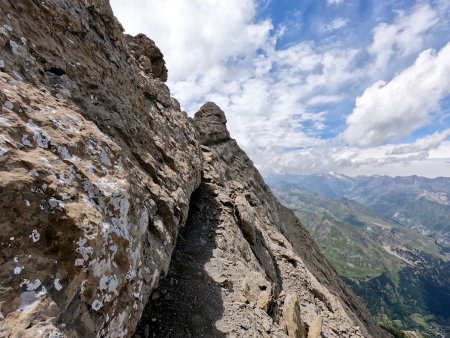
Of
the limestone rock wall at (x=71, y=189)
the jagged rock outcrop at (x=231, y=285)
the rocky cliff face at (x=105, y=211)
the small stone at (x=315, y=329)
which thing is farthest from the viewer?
the small stone at (x=315, y=329)

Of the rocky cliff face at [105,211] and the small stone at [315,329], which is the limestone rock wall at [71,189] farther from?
the small stone at [315,329]

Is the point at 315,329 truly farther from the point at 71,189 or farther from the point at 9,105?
the point at 9,105

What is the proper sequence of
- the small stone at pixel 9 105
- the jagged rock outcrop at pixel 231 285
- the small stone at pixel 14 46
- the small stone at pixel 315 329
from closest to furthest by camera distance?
the small stone at pixel 9 105 < the small stone at pixel 14 46 < the jagged rock outcrop at pixel 231 285 < the small stone at pixel 315 329

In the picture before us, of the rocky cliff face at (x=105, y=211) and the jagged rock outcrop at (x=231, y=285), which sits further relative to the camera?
the jagged rock outcrop at (x=231, y=285)

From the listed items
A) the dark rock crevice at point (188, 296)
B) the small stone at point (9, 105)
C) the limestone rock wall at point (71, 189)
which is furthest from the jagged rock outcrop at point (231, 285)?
the small stone at point (9, 105)

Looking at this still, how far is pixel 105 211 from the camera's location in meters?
10.0

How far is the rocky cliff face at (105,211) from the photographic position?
7863 millimetres

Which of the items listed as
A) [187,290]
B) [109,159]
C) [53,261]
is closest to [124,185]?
[109,159]

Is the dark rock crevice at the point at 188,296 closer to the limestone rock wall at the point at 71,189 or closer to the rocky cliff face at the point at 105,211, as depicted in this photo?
the rocky cliff face at the point at 105,211

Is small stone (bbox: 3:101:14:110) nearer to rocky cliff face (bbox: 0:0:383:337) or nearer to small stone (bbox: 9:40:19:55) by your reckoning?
rocky cliff face (bbox: 0:0:383:337)

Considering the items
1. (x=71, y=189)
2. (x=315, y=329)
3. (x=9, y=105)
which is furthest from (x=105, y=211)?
(x=315, y=329)

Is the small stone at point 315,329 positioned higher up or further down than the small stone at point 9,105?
further down

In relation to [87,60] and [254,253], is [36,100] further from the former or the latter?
[254,253]

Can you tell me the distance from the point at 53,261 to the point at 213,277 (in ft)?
37.7
